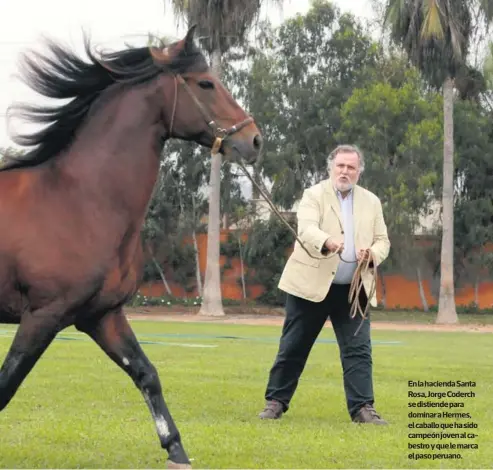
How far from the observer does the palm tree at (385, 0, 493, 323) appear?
3023 centimetres

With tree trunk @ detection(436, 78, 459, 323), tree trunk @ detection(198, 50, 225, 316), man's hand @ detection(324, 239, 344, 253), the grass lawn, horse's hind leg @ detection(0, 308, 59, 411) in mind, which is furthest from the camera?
the grass lawn

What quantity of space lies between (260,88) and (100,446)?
32.9 m

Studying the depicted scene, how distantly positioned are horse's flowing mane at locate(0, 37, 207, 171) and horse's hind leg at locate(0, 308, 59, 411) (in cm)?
100

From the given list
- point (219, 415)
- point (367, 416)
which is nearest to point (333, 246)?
point (367, 416)

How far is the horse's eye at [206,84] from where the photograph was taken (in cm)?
603

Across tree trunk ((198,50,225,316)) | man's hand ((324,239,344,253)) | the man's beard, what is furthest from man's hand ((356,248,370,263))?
tree trunk ((198,50,225,316))

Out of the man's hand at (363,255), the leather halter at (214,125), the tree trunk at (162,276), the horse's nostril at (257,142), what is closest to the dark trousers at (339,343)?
the man's hand at (363,255)

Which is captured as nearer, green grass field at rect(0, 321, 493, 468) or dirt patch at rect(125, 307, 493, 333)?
green grass field at rect(0, 321, 493, 468)

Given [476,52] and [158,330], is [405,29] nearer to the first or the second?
[476,52]

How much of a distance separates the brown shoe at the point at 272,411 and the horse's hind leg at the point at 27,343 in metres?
2.99

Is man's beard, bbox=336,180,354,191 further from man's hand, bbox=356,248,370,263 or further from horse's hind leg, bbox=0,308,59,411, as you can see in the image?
horse's hind leg, bbox=0,308,59,411

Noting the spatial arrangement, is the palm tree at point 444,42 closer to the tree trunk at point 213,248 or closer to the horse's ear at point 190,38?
the tree trunk at point 213,248

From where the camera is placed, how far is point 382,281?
37.3m

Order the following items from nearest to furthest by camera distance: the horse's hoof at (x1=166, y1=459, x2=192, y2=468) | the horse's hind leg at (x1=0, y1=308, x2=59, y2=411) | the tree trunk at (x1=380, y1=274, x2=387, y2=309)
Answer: the horse's hind leg at (x1=0, y1=308, x2=59, y2=411) → the horse's hoof at (x1=166, y1=459, x2=192, y2=468) → the tree trunk at (x1=380, y1=274, x2=387, y2=309)
